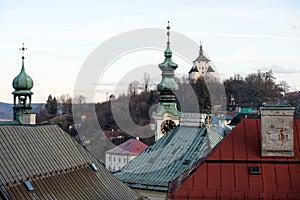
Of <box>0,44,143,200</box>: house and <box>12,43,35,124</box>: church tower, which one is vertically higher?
<box>12,43,35,124</box>: church tower

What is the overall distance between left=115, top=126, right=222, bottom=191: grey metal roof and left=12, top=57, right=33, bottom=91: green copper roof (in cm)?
1849

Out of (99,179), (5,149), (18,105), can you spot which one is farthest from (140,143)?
(5,149)

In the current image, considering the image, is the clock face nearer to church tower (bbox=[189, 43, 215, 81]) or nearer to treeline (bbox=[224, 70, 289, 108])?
treeline (bbox=[224, 70, 289, 108])

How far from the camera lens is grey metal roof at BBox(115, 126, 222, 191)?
86.3 ft

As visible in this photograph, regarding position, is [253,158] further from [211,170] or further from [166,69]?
[166,69]

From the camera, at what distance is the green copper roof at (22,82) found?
44312mm

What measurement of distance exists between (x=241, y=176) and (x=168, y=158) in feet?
35.8

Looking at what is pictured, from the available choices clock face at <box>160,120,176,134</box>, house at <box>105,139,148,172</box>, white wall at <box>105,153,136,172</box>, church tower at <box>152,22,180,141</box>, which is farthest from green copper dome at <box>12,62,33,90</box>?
white wall at <box>105,153,136,172</box>

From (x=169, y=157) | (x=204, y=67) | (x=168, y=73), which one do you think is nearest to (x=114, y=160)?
(x=168, y=73)

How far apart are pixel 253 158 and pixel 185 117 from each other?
12.9 metres

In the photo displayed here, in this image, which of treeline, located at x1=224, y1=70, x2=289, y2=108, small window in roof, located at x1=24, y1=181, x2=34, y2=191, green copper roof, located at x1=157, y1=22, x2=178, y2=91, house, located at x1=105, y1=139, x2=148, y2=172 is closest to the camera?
small window in roof, located at x1=24, y1=181, x2=34, y2=191

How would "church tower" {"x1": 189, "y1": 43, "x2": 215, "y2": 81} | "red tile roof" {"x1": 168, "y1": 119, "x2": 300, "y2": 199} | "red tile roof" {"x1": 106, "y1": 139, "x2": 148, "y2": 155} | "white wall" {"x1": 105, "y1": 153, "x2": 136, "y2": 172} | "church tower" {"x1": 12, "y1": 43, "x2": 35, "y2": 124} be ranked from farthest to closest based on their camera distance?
"church tower" {"x1": 189, "y1": 43, "x2": 215, "y2": 81} < "white wall" {"x1": 105, "y1": 153, "x2": 136, "y2": 172} < "red tile roof" {"x1": 106, "y1": 139, "x2": 148, "y2": 155} < "church tower" {"x1": 12, "y1": 43, "x2": 35, "y2": 124} < "red tile roof" {"x1": 168, "y1": 119, "x2": 300, "y2": 199}

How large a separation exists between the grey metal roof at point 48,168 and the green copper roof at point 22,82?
24.1 m

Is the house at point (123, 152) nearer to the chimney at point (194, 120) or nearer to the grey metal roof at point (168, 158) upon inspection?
the chimney at point (194, 120)
